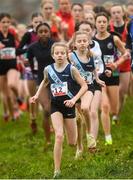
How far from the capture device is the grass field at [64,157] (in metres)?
11.4

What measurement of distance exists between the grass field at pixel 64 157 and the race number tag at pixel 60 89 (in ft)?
3.79

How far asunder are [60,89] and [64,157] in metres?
1.96

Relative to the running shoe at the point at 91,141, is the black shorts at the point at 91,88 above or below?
above

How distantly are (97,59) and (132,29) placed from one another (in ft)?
2.70

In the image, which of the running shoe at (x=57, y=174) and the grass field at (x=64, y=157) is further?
the grass field at (x=64, y=157)

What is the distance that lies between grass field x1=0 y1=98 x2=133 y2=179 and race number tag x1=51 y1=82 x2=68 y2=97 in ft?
3.79

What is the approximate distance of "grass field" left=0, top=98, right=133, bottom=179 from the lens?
11.4 m

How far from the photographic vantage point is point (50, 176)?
11.6m

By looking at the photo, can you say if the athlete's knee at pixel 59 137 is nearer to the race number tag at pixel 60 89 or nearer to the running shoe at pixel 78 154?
the race number tag at pixel 60 89

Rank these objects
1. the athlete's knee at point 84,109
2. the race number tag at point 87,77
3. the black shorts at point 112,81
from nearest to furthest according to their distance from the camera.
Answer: the athlete's knee at point 84,109 < the race number tag at point 87,77 < the black shorts at point 112,81

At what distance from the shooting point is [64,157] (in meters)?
13.6

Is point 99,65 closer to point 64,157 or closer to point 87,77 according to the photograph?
point 87,77

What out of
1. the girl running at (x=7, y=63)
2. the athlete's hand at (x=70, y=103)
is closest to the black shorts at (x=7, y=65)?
the girl running at (x=7, y=63)

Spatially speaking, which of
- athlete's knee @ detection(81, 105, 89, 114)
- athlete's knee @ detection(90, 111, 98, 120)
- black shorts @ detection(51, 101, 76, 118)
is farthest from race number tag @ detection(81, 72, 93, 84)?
black shorts @ detection(51, 101, 76, 118)
